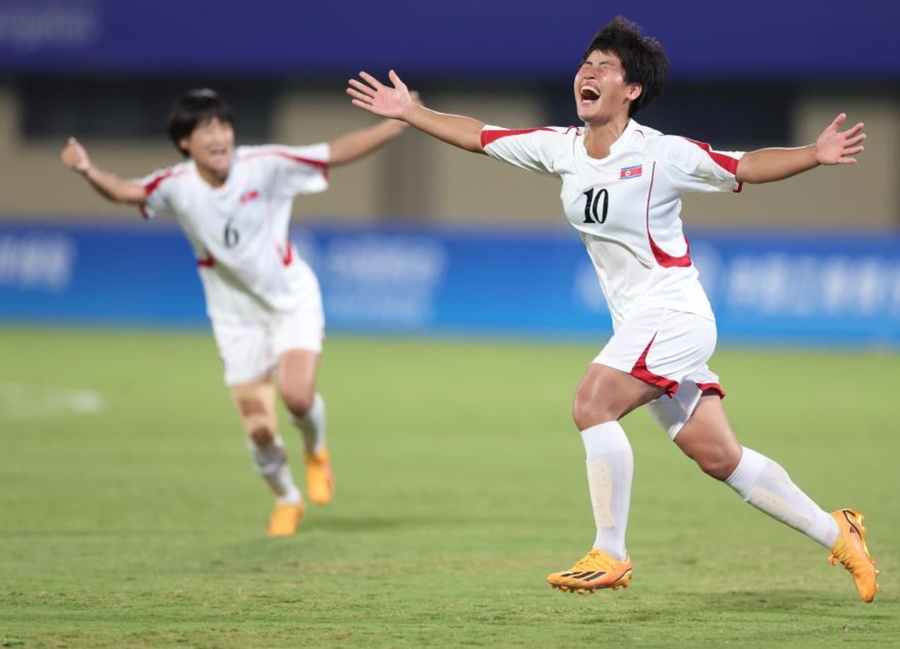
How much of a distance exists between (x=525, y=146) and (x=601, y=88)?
447mm

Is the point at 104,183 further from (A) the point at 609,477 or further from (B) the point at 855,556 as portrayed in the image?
(B) the point at 855,556

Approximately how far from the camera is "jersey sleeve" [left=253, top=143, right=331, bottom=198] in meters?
9.20

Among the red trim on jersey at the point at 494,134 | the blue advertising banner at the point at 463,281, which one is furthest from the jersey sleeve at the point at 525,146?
the blue advertising banner at the point at 463,281

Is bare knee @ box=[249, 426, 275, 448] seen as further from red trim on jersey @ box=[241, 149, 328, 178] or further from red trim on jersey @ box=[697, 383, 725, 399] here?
red trim on jersey @ box=[697, 383, 725, 399]

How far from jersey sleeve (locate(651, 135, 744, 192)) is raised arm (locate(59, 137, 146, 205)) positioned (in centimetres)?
367

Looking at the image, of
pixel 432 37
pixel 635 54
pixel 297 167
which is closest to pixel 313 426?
pixel 297 167

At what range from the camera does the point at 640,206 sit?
6.38 metres

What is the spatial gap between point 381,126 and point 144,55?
60.9 ft

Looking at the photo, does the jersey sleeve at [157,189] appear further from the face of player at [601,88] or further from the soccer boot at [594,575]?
the soccer boot at [594,575]

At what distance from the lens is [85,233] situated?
22422 mm

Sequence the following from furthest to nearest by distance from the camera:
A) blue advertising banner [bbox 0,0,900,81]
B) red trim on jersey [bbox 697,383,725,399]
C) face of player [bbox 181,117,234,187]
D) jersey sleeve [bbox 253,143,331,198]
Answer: blue advertising banner [bbox 0,0,900,81] < jersey sleeve [bbox 253,143,331,198] < face of player [bbox 181,117,234,187] < red trim on jersey [bbox 697,383,725,399]

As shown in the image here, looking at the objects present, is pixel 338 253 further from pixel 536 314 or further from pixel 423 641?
pixel 423 641

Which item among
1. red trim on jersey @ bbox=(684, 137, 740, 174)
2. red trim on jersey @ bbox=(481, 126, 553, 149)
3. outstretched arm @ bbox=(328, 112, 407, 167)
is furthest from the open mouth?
outstretched arm @ bbox=(328, 112, 407, 167)

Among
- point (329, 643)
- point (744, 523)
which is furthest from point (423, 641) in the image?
point (744, 523)
